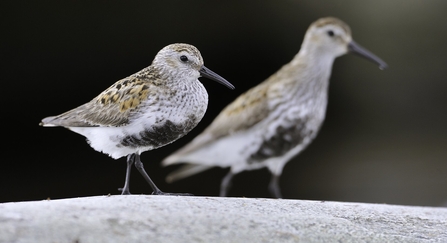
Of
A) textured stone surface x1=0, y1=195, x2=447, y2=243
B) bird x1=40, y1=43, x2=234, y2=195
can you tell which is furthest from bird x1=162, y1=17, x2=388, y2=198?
bird x1=40, y1=43, x2=234, y2=195

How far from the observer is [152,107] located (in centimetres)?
323

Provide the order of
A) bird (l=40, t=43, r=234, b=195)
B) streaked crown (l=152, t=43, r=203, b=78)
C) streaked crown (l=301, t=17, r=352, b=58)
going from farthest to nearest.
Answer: streaked crown (l=301, t=17, r=352, b=58), streaked crown (l=152, t=43, r=203, b=78), bird (l=40, t=43, r=234, b=195)

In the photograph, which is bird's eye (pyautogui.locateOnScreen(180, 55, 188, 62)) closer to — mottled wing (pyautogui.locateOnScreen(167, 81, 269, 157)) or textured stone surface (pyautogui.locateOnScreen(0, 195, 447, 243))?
textured stone surface (pyautogui.locateOnScreen(0, 195, 447, 243))

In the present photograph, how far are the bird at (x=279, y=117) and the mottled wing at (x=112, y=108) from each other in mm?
1846

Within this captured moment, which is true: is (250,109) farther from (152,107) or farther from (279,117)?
(152,107)

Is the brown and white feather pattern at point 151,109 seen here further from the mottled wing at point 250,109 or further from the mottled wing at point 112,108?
the mottled wing at point 250,109

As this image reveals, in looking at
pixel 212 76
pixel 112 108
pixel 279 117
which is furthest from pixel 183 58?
pixel 279 117

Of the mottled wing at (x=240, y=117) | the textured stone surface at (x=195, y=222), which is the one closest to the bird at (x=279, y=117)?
the mottled wing at (x=240, y=117)

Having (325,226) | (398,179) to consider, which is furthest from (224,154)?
(398,179)

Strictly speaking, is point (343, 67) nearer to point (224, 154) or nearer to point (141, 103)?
point (224, 154)

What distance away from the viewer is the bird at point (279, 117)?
5.09 meters

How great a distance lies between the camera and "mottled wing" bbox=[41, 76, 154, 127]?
10.8 ft

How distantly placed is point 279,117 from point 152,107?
2.03 meters

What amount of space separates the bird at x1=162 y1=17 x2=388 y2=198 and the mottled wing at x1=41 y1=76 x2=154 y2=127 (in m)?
1.85
